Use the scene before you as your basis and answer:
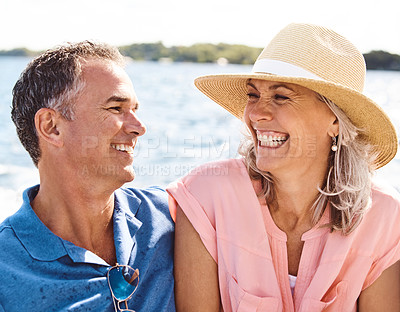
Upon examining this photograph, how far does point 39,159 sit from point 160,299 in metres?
0.96

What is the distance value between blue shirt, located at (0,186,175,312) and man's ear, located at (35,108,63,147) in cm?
29

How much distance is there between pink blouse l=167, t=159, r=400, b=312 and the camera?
239cm

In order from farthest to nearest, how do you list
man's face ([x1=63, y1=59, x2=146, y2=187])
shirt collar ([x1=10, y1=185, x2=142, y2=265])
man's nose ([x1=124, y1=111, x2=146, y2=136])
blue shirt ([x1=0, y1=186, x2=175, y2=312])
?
man's nose ([x1=124, y1=111, x2=146, y2=136]), man's face ([x1=63, y1=59, x2=146, y2=187]), shirt collar ([x1=10, y1=185, x2=142, y2=265]), blue shirt ([x1=0, y1=186, x2=175, y2=312])

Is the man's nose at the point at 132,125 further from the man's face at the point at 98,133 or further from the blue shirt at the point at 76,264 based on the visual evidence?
the blue shirt at the point at 76,264

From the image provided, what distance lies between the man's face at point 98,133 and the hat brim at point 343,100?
0.55 meters

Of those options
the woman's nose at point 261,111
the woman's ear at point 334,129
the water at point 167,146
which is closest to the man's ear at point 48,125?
the water at point 167,146

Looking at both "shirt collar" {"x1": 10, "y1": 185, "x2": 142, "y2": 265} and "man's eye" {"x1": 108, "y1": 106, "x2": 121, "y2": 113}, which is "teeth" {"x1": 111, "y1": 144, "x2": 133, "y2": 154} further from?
"shirt collar" {"x1": 10, "y1": 185, "x2": 142, "y2": 265}

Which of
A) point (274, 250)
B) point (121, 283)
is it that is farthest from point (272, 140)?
point (121, 283)

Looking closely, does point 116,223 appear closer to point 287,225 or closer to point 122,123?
point 122,123

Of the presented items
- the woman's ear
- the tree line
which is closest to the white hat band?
the woman's ear

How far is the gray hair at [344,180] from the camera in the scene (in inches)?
95.3

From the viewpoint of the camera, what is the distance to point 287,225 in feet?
8.45

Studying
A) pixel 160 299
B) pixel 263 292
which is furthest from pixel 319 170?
pixel 160 299

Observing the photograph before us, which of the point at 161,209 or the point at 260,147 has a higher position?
the point at 260,147
